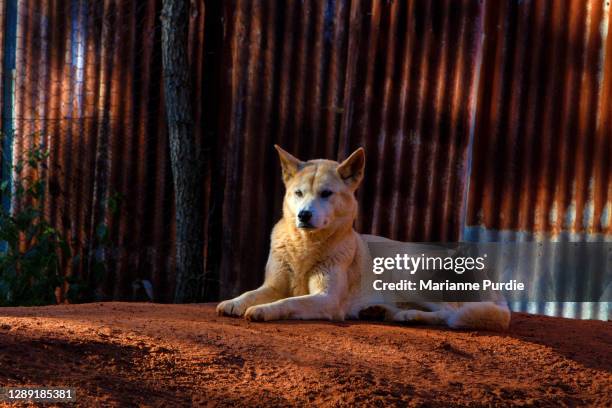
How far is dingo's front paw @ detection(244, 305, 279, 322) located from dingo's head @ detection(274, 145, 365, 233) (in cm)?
74

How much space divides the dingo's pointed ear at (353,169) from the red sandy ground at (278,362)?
4.28 feet

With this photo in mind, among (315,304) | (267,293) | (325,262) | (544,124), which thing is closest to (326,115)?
(325,262)

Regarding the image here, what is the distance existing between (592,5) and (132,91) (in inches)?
180

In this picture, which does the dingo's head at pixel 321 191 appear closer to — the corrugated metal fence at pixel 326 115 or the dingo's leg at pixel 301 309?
the dingo's leg at pixel 301 309

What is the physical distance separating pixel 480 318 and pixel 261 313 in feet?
5.60

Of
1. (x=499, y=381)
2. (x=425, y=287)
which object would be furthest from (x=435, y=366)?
(x=425, y=287)

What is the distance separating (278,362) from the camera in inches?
169

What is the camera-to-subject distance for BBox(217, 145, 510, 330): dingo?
20.0 ft

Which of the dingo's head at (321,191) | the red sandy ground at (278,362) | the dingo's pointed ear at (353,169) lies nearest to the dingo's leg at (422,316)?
the red sandy ground at (278,362)

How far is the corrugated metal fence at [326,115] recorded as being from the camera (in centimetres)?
739

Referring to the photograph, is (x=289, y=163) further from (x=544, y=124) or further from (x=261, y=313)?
(x=544, y=124)

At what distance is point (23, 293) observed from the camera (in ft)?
25.5

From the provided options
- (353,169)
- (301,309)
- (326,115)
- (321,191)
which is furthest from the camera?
(326,115)

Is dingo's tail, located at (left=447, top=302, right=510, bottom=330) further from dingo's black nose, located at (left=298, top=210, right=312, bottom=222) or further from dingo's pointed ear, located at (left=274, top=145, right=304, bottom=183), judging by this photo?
dingo's pointed ear, located at (left=274, top=145, right=304, bottom=183)
